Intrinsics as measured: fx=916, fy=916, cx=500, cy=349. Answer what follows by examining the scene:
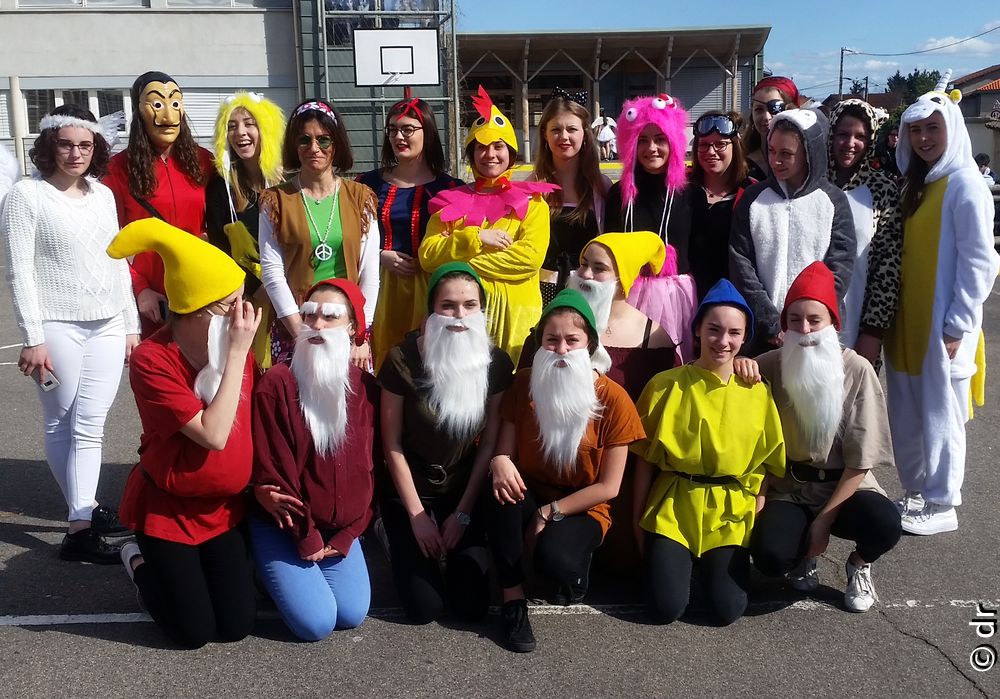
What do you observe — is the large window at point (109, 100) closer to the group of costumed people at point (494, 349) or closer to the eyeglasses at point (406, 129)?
the group of costumed people at point (494, 349)

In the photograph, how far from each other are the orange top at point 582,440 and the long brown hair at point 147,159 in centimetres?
205

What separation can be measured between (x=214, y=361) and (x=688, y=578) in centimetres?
195

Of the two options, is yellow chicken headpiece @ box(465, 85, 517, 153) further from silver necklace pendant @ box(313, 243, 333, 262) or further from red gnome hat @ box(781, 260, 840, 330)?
red gnome hat @ box(781, 260, 840, 330)

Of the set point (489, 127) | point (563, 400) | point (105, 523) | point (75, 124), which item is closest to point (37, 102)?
point (75, 124)

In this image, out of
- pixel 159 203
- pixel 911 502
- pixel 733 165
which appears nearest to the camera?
pixel 159 203

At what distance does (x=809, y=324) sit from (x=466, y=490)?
4.97ft

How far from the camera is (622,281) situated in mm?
3967

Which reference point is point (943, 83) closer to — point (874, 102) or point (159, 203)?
point (159, 203)

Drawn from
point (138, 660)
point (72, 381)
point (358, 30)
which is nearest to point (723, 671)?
point (138, 660)

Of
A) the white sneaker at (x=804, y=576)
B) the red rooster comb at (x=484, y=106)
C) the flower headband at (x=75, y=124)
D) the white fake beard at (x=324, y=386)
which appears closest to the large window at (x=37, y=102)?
the flower headband at (x=75, y=124)

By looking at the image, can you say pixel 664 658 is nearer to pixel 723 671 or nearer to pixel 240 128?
pixel 723 671

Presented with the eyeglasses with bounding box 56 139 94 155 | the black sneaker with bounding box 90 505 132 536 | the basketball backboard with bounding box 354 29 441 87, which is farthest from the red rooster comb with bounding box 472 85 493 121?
the basketball backboard with bounding box 354 29 441 87

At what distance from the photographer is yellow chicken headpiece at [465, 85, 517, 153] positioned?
4371 mm

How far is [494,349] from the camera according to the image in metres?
3.78
